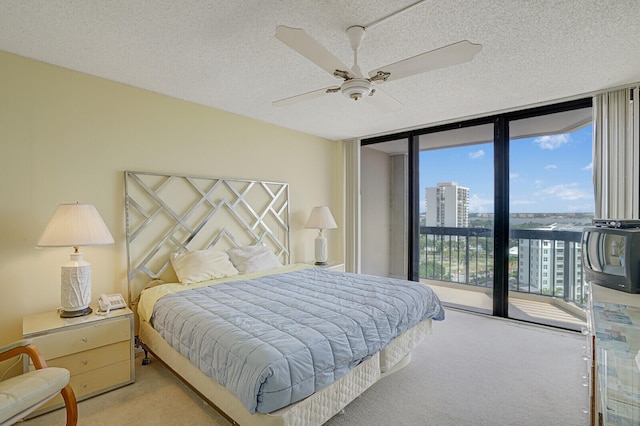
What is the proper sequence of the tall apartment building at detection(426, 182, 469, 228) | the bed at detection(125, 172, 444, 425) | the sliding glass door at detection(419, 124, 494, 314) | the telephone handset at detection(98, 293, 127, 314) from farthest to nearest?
1. the tall apartment building at detection(426, 182, 469, 228)
2. the sliding glass door at detection(419, 124, 494, 314)
3. the telephone handset at detection(98, 293, 127, 314)
4. the bed at detection(125, 172, 444, 425)

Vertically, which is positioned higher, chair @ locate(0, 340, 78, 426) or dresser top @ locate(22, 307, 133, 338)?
dresser top @ locate(22, 307, 133, 338)

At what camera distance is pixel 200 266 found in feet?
10.1

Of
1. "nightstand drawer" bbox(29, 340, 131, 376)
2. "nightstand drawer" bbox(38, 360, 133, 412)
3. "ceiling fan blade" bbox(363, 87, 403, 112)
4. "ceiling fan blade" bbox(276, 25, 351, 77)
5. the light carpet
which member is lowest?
the light carpet

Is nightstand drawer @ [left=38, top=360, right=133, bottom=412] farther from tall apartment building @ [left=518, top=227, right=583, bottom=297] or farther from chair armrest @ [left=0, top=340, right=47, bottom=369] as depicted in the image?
tall apartment building @ [left=518, top=227, right=583, bottom=297]

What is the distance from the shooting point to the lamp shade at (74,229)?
2.15 metres

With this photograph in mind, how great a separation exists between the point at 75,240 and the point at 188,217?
121 cm

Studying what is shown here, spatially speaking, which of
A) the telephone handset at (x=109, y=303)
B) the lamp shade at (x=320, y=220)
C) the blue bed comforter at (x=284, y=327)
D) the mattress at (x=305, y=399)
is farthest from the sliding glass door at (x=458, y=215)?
the telephone handset at (x=109, y=303)

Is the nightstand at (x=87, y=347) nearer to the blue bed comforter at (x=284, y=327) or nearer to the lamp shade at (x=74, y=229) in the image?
the blue bed comforter at (x=284, y=327)

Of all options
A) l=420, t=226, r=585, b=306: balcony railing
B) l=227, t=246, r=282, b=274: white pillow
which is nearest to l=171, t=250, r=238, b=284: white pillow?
l=227, t=246, r=282, b=274: white pillow

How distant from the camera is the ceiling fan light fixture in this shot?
1.97 meters

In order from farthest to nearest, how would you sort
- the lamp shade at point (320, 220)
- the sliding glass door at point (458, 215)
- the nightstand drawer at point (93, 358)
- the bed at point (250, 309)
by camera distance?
→ 1. the lamp shade at point (320, 220)
2. the sliding glass door at point (458, 215)
3. the nightstand drawer at point (93, 358)
4. the bed at point (250, 309)

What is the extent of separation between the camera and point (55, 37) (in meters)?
2.10

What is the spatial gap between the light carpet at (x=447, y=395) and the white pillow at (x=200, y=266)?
0.81 metres

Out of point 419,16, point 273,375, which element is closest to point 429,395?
point 273,375
